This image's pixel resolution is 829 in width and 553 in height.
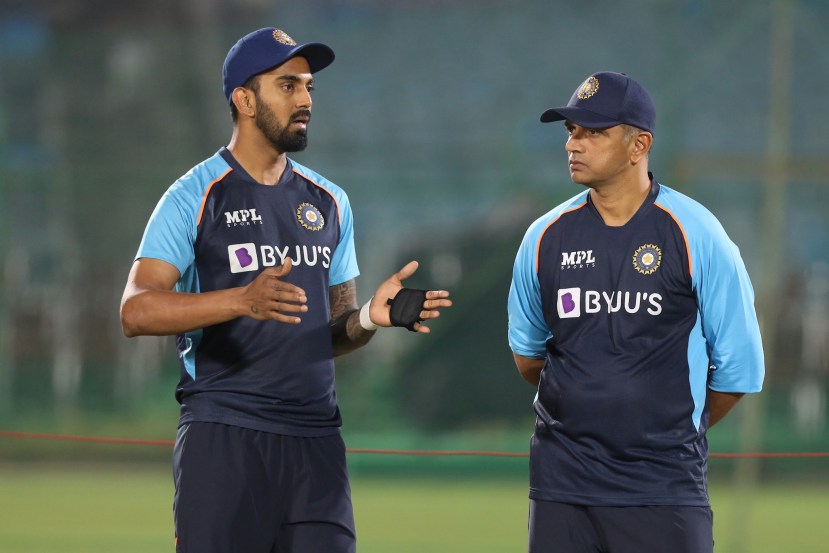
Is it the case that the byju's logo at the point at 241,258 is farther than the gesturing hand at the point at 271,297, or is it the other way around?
the byju's logo at the point at 241,258

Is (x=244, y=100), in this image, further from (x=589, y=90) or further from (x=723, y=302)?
(x=723, y=302)

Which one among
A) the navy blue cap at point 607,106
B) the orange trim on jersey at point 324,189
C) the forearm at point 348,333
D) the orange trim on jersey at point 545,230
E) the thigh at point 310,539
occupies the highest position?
the navy blue cap at point 607,106

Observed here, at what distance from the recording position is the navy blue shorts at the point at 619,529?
407 cm

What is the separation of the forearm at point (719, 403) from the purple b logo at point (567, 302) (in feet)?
1.80

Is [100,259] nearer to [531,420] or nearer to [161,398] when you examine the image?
[161,398]

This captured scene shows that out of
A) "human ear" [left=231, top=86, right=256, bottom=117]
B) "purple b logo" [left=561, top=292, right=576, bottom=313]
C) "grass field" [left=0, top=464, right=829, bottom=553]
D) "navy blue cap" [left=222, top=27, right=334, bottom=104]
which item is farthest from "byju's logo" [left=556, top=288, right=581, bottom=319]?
"grass field" [left=0, top=464, right=829, bottom=553]

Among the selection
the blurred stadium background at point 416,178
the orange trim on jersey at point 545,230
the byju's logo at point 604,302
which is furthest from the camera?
the blurred stadium background at point 416,178

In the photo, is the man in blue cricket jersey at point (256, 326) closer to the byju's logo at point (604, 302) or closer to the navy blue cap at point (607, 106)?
the byju's logo at point (604, 302)

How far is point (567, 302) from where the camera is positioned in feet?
13.9

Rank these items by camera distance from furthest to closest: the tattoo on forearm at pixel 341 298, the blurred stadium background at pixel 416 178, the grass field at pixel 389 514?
the blurred stadium background at pixel 416 178
the grass field at pixel 389 514
the tattoo on forearm at pixel 341 298

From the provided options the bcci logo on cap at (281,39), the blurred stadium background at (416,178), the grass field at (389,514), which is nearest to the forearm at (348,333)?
the bcci logo on cap at (281,39)

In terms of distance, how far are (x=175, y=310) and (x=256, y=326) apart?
35 cm

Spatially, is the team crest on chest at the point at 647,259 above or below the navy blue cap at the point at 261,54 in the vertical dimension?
below

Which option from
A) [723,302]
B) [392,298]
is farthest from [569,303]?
[392,298]
